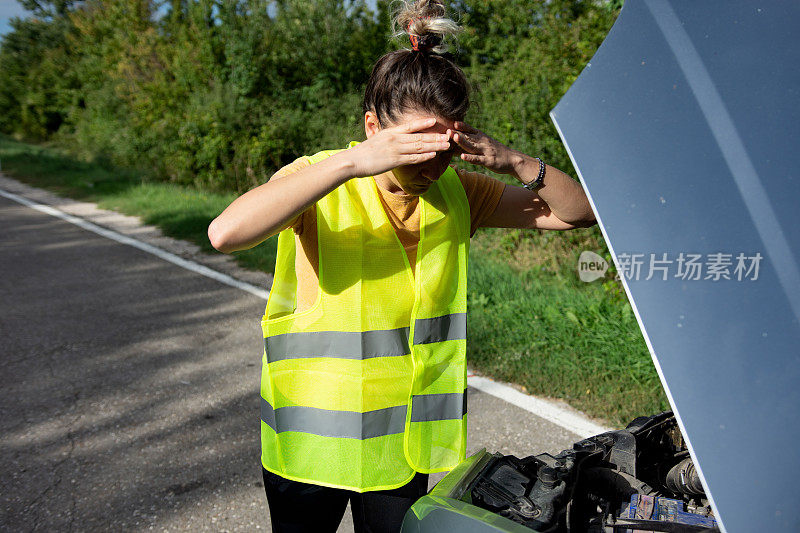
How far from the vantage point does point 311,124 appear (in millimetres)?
13172

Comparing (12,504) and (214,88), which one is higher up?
(214,88)

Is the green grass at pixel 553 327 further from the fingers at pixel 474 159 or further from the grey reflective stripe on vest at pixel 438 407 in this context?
the fingers at pixel 474 159

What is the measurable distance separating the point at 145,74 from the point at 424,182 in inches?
742

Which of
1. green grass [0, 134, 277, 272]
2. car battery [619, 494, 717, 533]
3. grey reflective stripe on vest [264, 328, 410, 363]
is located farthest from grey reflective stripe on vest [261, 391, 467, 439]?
green grass [0, 134, 277, 272]

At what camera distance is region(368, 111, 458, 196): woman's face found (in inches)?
66.0

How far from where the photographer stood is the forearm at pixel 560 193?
1.90 metres

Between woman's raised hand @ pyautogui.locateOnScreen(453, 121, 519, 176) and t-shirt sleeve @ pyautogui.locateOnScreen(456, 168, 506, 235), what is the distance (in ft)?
1.02

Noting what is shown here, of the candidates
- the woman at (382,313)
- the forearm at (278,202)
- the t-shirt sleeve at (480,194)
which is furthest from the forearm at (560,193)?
the forearm at (278,202)

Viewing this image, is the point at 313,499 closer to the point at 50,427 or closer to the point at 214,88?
the point at 50,427

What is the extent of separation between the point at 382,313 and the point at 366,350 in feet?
0.36

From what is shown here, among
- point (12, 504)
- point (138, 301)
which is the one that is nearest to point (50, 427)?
point (12, 504)

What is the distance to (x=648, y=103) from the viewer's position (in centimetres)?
118

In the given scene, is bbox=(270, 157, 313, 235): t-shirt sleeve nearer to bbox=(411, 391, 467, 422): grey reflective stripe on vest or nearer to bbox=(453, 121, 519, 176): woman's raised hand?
bbox=(453, 121, 519, 176): woman's raised hand

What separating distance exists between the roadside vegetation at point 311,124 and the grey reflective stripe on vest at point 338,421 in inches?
35.8
